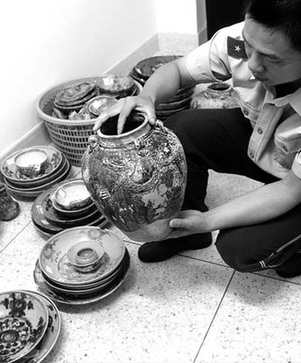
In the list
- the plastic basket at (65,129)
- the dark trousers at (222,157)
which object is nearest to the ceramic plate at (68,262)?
the dark trousers at (222,157)

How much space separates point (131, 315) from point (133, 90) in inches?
38.4

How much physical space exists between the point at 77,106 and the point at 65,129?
0.14 m

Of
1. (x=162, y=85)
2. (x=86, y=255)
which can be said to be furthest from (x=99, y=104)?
(x=86, y=255)

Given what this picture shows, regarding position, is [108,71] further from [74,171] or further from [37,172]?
[37,172]

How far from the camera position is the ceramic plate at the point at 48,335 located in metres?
1.09

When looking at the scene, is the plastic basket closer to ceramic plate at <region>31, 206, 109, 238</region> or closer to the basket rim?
the basket rim

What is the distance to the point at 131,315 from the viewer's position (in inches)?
49.0

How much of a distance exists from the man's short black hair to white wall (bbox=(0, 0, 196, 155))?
1.03 meters

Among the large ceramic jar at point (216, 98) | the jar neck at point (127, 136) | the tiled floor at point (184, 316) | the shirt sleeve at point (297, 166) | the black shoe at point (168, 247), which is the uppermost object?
the jar neck at point (127, 136)

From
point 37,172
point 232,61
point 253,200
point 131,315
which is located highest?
point 232,61

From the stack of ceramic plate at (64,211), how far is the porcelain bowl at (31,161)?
0.44 feet

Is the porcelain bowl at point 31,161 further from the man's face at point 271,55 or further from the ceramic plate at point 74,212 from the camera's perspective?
the man's face at point 271,55

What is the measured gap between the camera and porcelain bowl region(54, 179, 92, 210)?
1.49m

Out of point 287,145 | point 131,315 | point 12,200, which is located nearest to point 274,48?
point 287,145
